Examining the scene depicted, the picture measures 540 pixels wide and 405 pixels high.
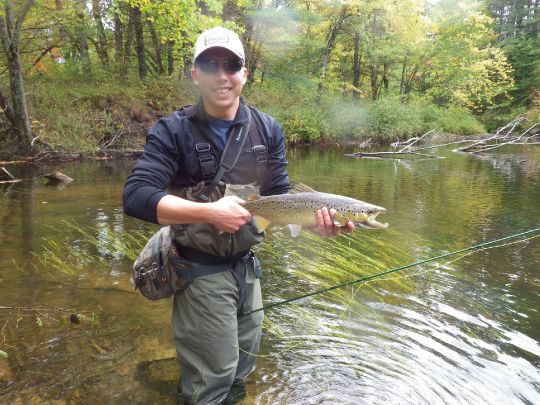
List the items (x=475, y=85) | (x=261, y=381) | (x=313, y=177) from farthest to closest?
(x=475, y=85)
(x=313, y=177)
(x=261, y=381)

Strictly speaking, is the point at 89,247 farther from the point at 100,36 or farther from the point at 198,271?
the point at 100,36

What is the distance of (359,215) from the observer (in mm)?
2742

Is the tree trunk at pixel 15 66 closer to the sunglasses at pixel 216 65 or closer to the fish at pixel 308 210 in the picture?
the sunglasses at pixel 216 65

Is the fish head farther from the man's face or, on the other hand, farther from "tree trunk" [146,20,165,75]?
"tree trunk" [146,20,165,75]

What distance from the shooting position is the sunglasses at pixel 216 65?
2.50 meters

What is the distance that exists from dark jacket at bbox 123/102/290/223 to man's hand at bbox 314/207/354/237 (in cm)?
47

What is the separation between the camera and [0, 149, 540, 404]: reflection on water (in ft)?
11.4

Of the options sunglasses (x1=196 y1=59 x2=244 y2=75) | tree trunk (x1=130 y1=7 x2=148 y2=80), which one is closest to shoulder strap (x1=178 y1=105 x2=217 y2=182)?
sunglasses (x1=196 y1=59 x2=244 y2=75)

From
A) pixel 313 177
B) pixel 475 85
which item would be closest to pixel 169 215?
pixel 313 177

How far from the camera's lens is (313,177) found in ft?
47.2

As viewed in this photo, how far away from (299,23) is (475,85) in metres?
18.7

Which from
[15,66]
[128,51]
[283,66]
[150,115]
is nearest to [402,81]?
[283,66]

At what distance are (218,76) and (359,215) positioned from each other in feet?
3.94

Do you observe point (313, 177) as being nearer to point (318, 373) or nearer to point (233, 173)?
point (318, 373)
